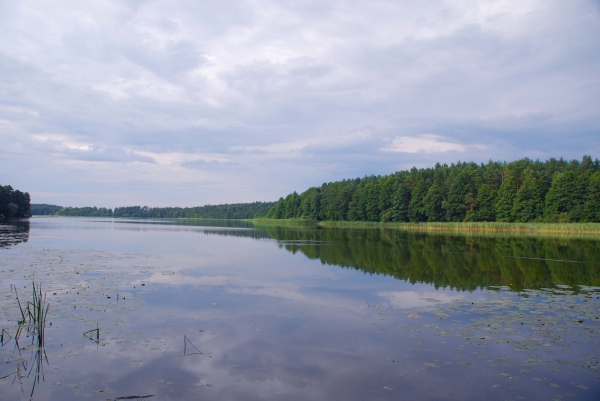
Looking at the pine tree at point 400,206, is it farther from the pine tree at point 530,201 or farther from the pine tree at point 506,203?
the pine tree at point 530,201

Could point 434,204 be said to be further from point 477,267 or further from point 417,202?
point 477,267

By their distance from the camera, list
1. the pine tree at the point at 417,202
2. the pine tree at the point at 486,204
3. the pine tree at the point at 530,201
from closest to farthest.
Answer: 1. the pine tree at the point at 530,201
2. the pine tree at the point at 486,204
3. the pine tree at the point at 417,202

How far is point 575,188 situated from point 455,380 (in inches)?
2574

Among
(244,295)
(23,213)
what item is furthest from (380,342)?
(23,213)

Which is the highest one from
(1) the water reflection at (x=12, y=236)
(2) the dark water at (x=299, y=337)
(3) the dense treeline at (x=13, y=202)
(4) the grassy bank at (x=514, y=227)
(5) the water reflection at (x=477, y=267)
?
(3) the dense treeline at (x=13, y=202)

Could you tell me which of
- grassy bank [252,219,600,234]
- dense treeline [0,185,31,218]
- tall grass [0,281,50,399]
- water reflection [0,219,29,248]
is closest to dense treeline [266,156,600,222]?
grassy bank [252,219,600,234]

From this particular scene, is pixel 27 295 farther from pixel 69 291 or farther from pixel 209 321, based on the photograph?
pixel 209 321

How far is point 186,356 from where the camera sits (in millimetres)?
6824

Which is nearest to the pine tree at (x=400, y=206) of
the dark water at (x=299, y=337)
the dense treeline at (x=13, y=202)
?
the dark water at (x=299, y=337)

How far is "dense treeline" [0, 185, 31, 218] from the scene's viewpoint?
82.1m

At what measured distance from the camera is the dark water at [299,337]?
5785mm

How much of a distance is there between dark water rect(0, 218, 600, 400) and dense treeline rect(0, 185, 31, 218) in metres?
83.4

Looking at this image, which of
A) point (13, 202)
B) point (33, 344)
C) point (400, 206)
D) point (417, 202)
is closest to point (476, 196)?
point (417, 202)

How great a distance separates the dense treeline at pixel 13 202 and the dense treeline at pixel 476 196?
68477 mm
